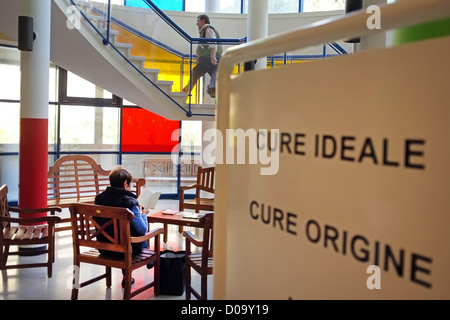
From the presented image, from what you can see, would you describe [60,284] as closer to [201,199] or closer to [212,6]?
[201,199]

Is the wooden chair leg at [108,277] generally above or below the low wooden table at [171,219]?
below

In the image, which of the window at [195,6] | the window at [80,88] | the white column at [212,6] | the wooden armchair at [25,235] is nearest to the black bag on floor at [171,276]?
the wooden armchair at [25,235]

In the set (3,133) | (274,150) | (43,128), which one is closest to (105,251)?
(43,128)

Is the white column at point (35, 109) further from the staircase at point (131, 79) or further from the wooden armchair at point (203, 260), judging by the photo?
the wooden armchair at point (203, 260)

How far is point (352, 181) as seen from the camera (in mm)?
930

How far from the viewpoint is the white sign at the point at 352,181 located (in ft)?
2.60

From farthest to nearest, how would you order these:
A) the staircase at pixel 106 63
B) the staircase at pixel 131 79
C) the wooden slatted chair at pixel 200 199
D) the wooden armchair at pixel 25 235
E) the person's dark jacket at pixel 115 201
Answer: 1. the wooden slatted chair at pixel 200 199
2. the staircase at pixel 131 79
3. the staircase at pixel 106 63
4. the wooden armchair at pixel 25 235
5. the person's dark jacket at pixel 115 201

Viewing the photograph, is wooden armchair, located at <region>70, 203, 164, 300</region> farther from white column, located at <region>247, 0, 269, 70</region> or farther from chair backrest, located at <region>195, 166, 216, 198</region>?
white column, located at <region>247, 0, 269, 70</region>

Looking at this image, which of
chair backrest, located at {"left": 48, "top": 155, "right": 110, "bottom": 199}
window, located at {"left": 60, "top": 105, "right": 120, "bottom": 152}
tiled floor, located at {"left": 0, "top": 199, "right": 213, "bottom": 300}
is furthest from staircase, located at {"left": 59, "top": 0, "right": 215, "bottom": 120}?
tiled floor, located at {"left": 0, "top": 199, "right": 213, "bottom": 300}

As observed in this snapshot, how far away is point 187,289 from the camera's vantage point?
440 cm

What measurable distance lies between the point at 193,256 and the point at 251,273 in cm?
318

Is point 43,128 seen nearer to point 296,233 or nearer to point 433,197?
point 296,233

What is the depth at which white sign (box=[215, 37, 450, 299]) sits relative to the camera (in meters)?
0.79

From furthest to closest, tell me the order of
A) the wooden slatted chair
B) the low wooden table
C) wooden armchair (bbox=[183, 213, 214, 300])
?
the wooden slatted chair → the low wooden table → wooden armchair (bbox=[183, 213, 214, 300])
